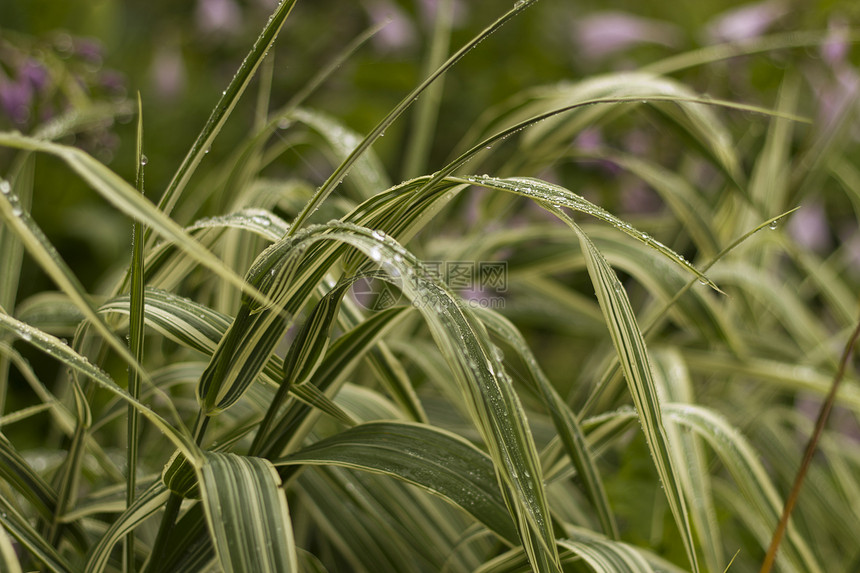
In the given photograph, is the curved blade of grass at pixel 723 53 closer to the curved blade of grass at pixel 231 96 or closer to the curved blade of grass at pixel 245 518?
the curved blade of grass at pixel 231 96

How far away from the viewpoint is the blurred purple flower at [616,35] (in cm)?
145

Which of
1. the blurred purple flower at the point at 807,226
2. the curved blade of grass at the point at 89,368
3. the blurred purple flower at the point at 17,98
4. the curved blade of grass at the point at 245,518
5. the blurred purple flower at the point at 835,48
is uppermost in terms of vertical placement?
the blurred purple flower at the point at 835,48

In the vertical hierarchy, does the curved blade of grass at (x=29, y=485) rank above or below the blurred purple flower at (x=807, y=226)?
below

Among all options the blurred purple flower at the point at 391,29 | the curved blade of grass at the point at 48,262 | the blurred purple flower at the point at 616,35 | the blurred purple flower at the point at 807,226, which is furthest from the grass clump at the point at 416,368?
the blurred purple flower at the point at 391,29

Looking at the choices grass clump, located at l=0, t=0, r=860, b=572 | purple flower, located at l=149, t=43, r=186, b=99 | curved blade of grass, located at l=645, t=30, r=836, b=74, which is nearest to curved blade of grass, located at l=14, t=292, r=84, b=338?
grass clump, located at l=0, t=0, r=860, b=572

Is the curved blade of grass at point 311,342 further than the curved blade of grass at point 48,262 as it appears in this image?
Yes

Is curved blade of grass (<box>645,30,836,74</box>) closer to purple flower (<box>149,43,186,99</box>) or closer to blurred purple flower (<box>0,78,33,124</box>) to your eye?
blurred purple flower (<box>0,78,33,124</box>)

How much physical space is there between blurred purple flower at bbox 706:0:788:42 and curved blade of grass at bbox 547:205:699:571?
966 millimetres

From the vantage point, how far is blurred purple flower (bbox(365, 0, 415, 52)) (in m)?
1.56

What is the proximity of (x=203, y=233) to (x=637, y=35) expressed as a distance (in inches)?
47.0

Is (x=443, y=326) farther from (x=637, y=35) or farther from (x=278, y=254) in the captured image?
(x=637, y=35)

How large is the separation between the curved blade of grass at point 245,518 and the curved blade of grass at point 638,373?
0.64 feet

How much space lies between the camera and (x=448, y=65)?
0.40m

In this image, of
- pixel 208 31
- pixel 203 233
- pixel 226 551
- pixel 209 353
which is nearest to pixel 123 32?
pixel 208 31
